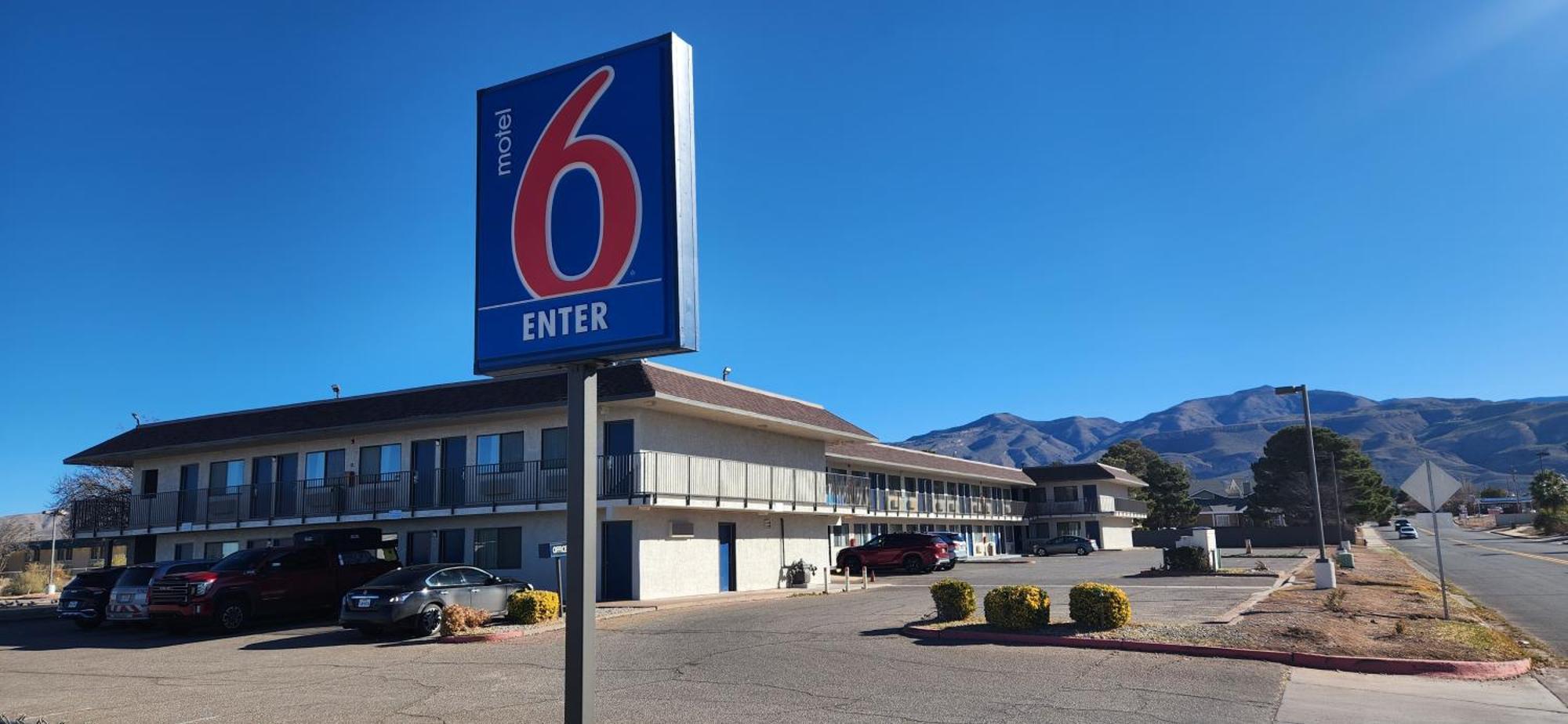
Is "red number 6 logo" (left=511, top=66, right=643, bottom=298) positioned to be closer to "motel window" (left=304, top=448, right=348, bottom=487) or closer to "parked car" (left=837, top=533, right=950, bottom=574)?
"motel window" (left=304, top=448, right=348, bottom=487)

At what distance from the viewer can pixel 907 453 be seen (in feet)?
169

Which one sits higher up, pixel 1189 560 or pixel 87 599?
pixel 87 599

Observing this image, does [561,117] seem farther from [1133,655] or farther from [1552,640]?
[1552,640]

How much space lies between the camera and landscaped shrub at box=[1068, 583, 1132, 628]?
53.2 ft

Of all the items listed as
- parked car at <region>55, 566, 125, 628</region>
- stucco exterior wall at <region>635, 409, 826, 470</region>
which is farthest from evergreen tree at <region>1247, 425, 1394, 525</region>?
parked car at <region>55, 566, 125, 628</region>

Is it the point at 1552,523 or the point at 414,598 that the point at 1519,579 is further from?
the point at 1552,523

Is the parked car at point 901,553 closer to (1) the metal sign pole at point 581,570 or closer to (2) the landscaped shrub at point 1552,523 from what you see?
(1) the metal sign pole at point 581,570

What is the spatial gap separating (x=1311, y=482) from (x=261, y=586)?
77.3 meters

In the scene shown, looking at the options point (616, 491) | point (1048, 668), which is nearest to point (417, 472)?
point (616, 491)

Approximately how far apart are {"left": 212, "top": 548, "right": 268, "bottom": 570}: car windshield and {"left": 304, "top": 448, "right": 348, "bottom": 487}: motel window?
850 centimetres

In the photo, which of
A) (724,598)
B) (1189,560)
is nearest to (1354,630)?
(724,598)

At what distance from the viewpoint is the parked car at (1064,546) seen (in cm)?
6216

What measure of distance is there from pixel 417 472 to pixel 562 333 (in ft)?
85.2

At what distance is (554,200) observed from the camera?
718 centimetres
